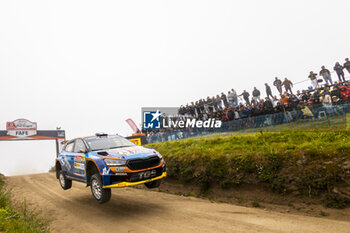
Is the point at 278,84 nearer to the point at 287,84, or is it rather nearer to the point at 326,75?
the point at 287,84

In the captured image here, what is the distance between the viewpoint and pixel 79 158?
7.30 m

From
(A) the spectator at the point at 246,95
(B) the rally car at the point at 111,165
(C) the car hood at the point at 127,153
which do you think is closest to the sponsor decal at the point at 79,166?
(B) the rally car at the point at 111,165

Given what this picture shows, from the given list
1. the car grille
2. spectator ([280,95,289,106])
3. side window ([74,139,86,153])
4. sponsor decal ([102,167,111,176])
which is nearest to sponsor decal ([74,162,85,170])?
side window ([74,139,86,153])

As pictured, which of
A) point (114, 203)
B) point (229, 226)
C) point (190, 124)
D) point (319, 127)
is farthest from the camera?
point (190, 124)

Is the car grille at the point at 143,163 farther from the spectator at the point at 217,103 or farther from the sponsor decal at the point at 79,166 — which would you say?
the spectator at the point at 217,103

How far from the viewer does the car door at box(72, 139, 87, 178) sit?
23.1 ft

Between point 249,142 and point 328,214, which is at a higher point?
point 249,142

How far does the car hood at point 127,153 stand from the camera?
619 cm

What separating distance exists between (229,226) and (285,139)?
5043 millimetres

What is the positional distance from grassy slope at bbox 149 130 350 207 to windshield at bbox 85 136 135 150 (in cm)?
364

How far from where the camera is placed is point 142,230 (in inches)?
218

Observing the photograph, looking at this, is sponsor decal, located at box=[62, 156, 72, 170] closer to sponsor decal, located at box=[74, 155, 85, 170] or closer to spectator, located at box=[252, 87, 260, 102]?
sponsor decal, located at box=[74, 155, 85, 170]

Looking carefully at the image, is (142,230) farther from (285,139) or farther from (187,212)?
(285,139)

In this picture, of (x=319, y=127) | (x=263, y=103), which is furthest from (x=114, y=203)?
(x=263, y=103)
